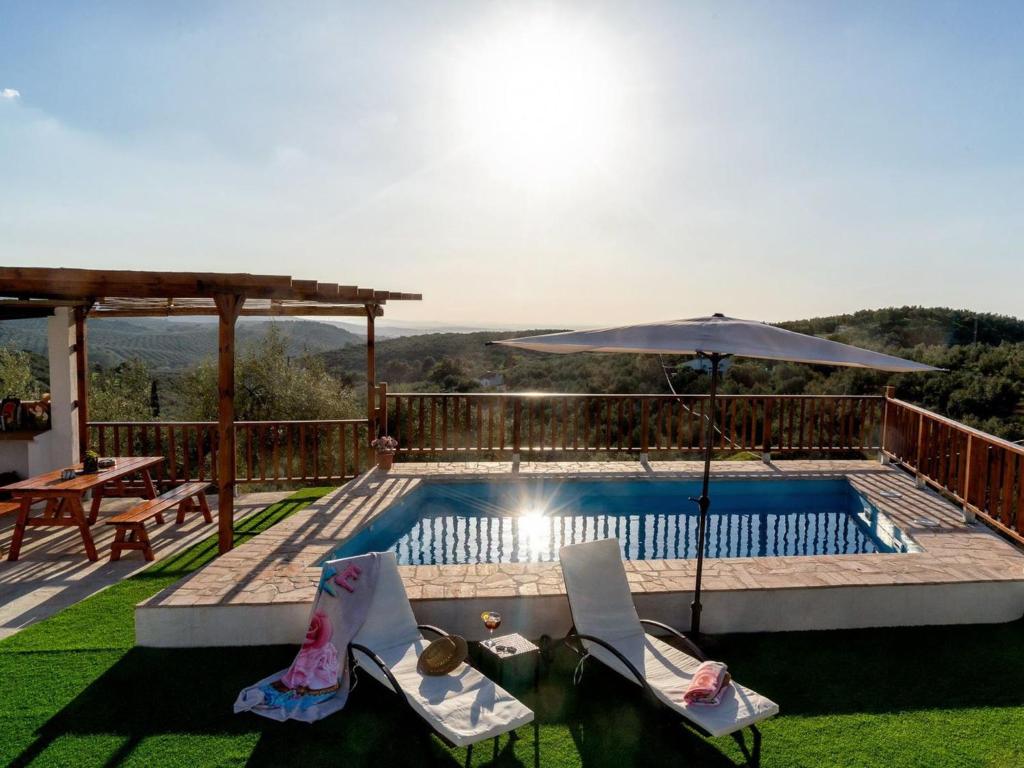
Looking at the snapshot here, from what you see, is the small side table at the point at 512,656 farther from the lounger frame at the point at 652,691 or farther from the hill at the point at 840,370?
the hill at the point at 840,370

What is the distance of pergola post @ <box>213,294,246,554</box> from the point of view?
5.28 metres

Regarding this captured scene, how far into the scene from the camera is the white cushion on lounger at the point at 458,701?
3082 millimetres

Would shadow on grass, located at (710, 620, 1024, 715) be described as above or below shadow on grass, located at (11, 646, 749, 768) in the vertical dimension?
above

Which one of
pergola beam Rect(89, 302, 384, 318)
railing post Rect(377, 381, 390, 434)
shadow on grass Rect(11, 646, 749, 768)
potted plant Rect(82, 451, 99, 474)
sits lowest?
shadow on grass Rect(11, 646, 749, 768)

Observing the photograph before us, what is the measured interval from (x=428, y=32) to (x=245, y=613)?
6.84 metres

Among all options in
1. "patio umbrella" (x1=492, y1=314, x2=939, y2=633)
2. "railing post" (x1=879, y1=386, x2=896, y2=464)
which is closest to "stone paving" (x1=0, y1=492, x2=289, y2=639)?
"patio umbrella" (x1=492, y1=314, x2=939, y2=633)

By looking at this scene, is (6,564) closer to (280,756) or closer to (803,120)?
(280,756)

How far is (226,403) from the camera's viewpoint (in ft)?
17.6

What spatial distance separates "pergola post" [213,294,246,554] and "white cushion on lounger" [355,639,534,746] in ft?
7.87

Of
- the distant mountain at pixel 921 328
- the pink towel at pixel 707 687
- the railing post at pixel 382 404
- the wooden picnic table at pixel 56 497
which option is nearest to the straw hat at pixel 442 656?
the pink towel at pixel 707 687

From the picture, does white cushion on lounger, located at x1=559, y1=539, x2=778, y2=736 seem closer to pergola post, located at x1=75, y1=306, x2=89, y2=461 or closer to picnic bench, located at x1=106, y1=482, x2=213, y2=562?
picnic bench, located at x1=106, y1=482, x2=213, y2=562

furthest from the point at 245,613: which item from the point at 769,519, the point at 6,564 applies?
the point at 769,519

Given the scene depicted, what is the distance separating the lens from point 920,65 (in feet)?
25.7

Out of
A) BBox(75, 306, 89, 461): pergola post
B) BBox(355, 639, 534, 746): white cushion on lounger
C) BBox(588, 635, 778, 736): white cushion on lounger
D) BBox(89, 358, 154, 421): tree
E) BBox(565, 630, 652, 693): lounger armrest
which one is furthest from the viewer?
BBox(89, 358, 154, 421): tree
